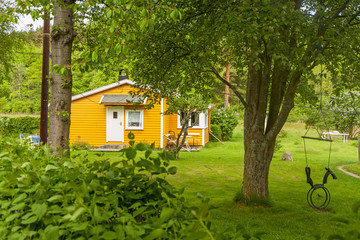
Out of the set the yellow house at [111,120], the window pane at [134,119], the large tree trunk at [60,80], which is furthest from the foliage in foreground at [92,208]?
the window pane at [134,119]

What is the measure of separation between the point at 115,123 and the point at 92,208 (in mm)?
21503

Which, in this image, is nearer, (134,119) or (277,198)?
(277,198)

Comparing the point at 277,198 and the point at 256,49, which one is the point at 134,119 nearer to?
the point at 277,198

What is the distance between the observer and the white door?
73.4 ft

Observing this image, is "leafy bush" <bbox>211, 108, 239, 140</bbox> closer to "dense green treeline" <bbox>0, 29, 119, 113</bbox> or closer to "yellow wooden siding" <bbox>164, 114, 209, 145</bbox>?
"yellow wooden siding" <bbox>164, 114, 209, 145</bbox>

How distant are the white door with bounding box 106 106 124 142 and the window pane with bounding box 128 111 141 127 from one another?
20.2 inches

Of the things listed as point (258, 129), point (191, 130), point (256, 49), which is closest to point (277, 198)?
point (258, 129)

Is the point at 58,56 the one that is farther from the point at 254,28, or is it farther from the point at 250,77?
the point at 250,77

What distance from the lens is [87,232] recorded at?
122 cm

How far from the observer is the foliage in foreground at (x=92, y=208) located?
1.17 meters

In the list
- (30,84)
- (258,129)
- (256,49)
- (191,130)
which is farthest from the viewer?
(30,84)

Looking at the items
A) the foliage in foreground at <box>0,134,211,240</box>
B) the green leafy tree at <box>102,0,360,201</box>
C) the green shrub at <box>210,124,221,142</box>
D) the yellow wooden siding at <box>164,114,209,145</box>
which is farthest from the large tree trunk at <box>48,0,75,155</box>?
the green shrub at <box>210,124,221,142</box>

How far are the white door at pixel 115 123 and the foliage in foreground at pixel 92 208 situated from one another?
20.6 metres

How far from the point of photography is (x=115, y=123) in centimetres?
2239
